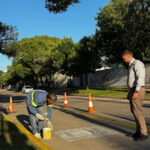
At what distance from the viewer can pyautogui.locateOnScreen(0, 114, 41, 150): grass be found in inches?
185

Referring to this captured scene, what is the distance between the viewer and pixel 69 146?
4801mm

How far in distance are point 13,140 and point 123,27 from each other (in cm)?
1620

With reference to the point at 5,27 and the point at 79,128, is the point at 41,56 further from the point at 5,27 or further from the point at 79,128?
the point at 79,128

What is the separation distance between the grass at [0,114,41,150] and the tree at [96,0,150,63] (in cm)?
1429

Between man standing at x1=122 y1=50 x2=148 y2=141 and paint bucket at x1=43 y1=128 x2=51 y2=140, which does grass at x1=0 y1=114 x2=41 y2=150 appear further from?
man standing at x1=122 y1=50 x2=148 y2=141

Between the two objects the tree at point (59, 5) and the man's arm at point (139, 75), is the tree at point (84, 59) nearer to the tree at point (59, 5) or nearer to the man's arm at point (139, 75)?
the tree at point (59, 5)

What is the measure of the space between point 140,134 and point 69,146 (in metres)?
1.65

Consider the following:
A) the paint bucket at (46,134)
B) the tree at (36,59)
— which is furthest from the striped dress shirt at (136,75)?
the tree at (36,59)

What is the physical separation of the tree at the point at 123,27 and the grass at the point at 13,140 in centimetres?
1429

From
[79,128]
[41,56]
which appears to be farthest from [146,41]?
[41,56]

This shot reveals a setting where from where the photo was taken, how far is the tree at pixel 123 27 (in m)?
17.6

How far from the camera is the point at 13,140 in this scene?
5.36 meters

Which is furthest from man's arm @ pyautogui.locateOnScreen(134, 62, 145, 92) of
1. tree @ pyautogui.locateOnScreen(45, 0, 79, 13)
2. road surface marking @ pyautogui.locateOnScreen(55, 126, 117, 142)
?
tree @ pyautogui.locateOnScreen(45, 0, 79, 13)

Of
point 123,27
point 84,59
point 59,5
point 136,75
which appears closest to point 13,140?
point 136,75
